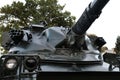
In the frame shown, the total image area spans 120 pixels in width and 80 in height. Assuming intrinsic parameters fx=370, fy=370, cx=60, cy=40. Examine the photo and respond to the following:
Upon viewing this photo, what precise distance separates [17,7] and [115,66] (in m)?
29.0

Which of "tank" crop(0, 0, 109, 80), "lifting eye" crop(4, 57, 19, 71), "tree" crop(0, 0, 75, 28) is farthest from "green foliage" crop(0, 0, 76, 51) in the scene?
"lifting eye" crop(4, 57, 19, 71)

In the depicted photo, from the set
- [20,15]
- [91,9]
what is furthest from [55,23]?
[91,9]

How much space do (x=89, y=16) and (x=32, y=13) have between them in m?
27.3

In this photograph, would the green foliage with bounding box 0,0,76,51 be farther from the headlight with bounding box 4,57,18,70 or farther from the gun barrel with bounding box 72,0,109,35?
the headlight with bounding box 4,57,18,70

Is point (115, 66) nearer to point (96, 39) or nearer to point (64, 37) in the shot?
point (64, 37)

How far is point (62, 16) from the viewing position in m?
35.9

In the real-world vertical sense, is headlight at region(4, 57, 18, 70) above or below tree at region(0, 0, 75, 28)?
below

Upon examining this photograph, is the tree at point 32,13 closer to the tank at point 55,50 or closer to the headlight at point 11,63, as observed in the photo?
the tank at point 55,50

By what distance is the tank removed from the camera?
21.7ft

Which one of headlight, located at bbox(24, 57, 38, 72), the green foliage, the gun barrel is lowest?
headlight, located at bbox(24, 57, 38, 72)

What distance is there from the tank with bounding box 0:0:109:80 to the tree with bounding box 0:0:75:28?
80.2 feet

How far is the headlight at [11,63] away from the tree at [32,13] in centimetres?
2800

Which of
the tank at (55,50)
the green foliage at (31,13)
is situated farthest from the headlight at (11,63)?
the green foliage at (31,13)

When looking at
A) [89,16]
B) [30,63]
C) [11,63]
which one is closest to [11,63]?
[11,63]
